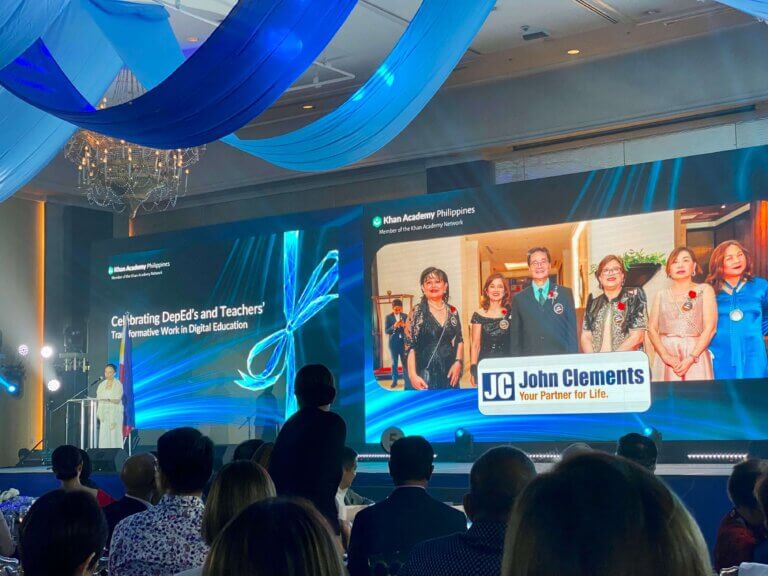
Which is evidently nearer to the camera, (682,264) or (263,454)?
(263,454)

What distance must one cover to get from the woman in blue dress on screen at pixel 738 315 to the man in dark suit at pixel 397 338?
2834mm

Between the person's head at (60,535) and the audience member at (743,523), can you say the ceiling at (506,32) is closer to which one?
the audience member at (743,523)

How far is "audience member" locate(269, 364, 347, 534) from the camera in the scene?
315 centimetres

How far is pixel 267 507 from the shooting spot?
3.06 ft

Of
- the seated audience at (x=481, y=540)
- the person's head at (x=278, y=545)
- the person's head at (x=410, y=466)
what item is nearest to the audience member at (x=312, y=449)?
the person's head at (x=410, y=466)

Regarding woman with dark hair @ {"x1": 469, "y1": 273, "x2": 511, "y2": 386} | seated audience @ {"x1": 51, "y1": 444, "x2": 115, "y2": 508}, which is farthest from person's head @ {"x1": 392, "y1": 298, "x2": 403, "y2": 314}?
seated audience @ {"x1": 51, "y1": 444, "x2": 115, "y2": 508}

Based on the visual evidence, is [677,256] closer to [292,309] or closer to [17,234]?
[292,309]

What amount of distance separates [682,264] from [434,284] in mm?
2286

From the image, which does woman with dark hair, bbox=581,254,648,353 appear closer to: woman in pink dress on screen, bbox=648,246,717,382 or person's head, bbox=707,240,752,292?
woman in pink dress on screen, bbox=648,246,717,382

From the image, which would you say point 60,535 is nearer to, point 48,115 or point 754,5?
point 754,5

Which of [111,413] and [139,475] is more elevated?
[139,475]

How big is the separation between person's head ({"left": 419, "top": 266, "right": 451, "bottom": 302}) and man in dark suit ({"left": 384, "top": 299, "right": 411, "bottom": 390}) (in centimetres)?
31

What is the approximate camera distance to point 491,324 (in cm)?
873

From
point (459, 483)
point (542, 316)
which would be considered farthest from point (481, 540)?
point (542, 316)
